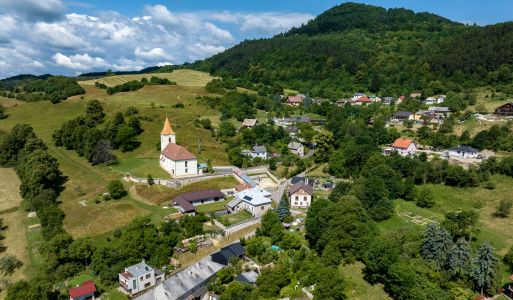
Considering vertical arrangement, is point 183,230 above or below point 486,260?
below

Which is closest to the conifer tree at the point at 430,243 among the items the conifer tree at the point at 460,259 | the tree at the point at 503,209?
the conifer tree at the point at 460,259

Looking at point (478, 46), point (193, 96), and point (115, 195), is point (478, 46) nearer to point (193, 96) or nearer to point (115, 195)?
point (193, 96)

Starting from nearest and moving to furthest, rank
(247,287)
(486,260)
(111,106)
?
(486,260) → (247,287) → (111,106)

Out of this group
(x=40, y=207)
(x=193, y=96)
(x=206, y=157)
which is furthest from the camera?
(x=193, y=96)

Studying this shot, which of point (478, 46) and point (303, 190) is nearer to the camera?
point (303, 190)

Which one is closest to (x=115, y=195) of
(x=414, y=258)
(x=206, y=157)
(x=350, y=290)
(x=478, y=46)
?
(x=206, y=157)

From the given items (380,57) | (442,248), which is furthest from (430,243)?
(380,57)

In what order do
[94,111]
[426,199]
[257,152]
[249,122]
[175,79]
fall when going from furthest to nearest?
[175,79] < [94,111] < [249,122] < [257,152] < [426,199]

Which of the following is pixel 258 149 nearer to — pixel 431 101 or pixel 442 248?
pixel 442 248
